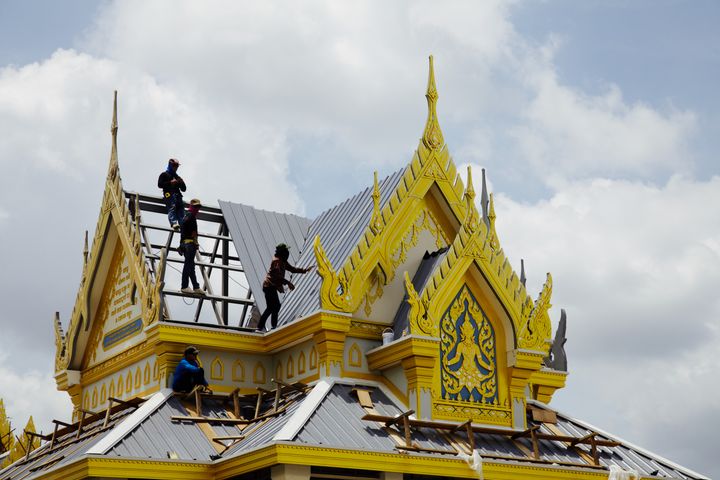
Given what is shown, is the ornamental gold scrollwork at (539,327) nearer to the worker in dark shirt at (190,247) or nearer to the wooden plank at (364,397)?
the wooden plank at (364,397)

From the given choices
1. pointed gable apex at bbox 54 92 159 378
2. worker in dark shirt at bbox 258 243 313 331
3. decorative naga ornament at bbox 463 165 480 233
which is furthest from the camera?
pointed gable apex at bbox 54 92 159 378

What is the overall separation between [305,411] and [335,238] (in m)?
6.34

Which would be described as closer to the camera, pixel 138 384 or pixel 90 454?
pixel 90 454

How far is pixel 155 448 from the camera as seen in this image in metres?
20.4

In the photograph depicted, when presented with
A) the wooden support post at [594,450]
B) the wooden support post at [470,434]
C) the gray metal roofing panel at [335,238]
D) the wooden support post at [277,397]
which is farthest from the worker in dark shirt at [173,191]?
the wooden support post at [594,450]

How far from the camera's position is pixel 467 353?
22953mm

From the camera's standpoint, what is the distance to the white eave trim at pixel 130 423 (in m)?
20.0

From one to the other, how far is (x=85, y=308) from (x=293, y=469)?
9094 mm

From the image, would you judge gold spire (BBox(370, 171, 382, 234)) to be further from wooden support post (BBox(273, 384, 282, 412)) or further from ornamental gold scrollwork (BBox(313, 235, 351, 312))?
wooden support post (BBox(273, 384, 282, 412))

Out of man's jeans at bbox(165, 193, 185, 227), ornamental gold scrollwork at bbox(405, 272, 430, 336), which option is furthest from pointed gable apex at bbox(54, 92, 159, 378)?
ornamental gold scrollwork at bbox(405, 272, 430, 336)

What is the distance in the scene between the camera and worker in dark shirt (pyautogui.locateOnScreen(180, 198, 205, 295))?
2434 cm

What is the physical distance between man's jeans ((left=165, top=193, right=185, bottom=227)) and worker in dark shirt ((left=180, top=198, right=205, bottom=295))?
4.24ft

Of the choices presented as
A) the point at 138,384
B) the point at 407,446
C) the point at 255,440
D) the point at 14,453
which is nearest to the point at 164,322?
the point at 138,384

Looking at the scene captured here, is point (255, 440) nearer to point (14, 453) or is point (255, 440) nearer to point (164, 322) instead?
point (164, 322)
